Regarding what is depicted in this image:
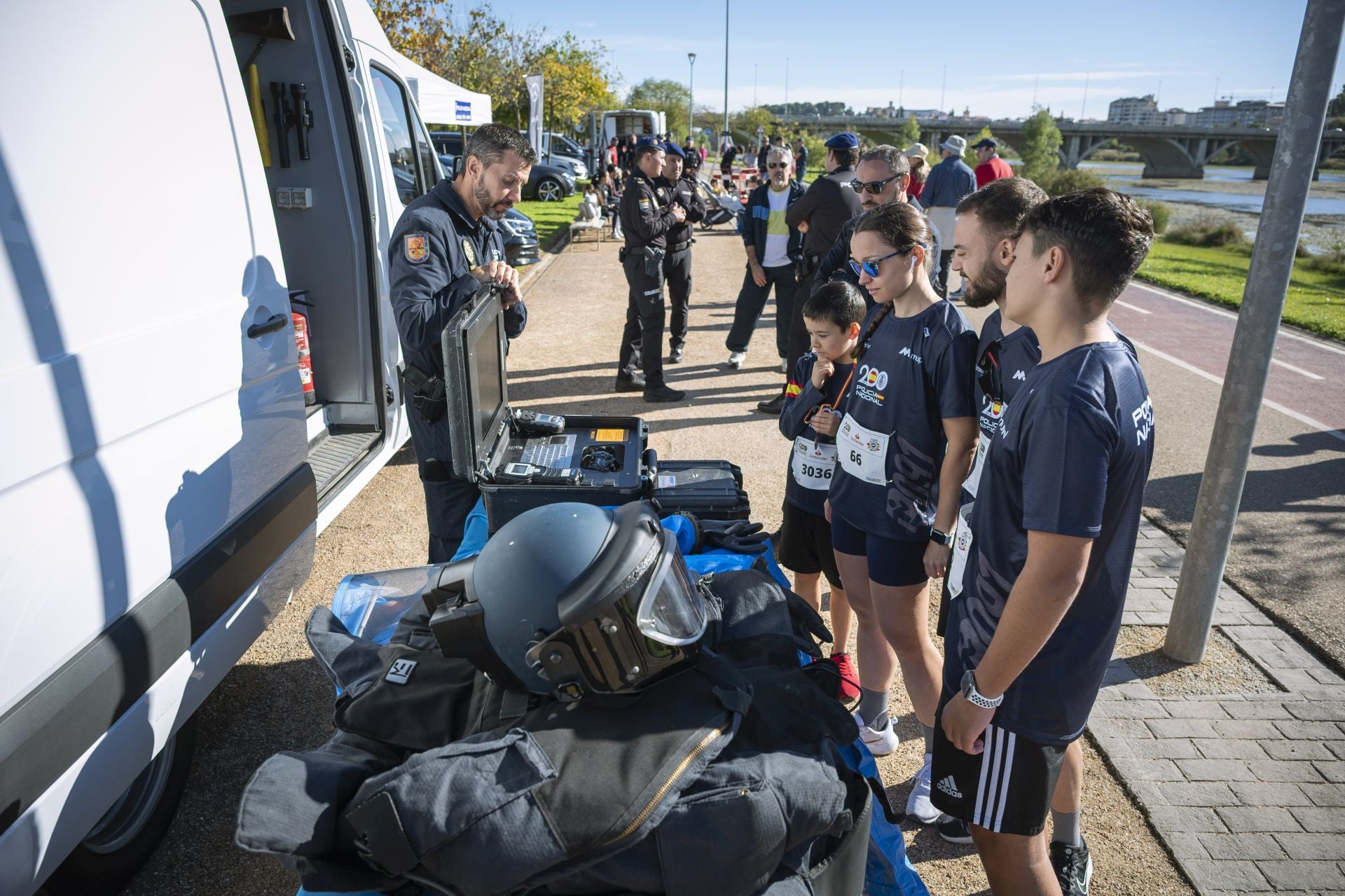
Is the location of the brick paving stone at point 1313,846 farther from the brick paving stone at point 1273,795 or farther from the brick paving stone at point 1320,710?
the brick paving stone at point 1320,710

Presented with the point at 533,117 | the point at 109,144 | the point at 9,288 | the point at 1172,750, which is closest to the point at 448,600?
the point at 9,288

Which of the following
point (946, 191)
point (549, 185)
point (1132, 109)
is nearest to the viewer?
point (946, 191)

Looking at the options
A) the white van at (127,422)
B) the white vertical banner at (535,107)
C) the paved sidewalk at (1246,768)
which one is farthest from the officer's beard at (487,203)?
the white vertical banner at (535,107)

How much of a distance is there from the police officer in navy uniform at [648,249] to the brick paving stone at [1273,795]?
15.9 feet

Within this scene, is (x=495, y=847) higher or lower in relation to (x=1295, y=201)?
lower

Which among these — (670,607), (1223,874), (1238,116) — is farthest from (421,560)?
(1238,116)

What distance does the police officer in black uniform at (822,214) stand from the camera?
616cm

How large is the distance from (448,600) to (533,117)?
1139cm

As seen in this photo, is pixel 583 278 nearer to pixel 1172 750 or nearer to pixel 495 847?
pixel 1172 750

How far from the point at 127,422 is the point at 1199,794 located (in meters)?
3.42

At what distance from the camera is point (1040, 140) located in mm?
54781

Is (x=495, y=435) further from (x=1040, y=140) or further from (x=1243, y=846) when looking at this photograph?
(x=1040, y=140)

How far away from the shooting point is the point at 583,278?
12.8 metres

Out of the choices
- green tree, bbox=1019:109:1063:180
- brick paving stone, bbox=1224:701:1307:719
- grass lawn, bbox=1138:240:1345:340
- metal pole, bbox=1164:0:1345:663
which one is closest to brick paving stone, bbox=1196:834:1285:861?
brick paving stone, bbox=1224:701:1307:719
